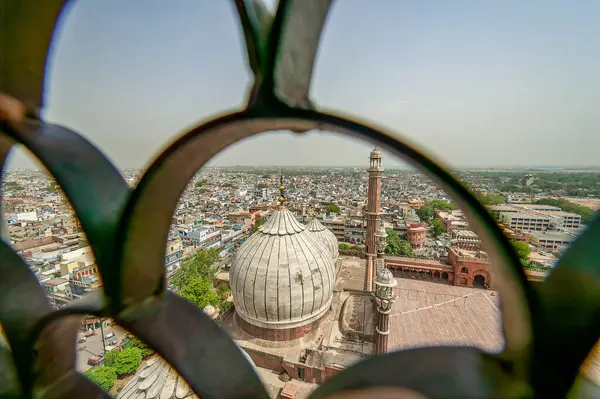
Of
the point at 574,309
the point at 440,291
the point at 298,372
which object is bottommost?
the point at 440,291

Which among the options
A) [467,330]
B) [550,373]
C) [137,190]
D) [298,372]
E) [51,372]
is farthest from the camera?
[467,330]

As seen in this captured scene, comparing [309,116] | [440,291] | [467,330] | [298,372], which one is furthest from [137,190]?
[440,291]

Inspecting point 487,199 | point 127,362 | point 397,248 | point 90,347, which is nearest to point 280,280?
point 127,362

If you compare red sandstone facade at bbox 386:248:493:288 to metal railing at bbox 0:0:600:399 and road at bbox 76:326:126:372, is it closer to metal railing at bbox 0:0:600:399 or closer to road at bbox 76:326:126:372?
road at bbox 76:326:126:372

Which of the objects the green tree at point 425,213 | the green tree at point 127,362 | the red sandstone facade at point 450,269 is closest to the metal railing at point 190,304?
the green tree at point 127,362

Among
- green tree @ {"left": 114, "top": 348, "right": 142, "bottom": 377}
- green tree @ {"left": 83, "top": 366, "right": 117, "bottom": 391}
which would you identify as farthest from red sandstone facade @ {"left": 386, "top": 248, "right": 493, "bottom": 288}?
green tree @ {"left": 83, "top": 366, "right": 117, "bottom": 391}

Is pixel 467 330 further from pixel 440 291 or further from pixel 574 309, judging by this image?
pixel 574 309

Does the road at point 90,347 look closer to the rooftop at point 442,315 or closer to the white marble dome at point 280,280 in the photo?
the white marble dome at point 280,280
